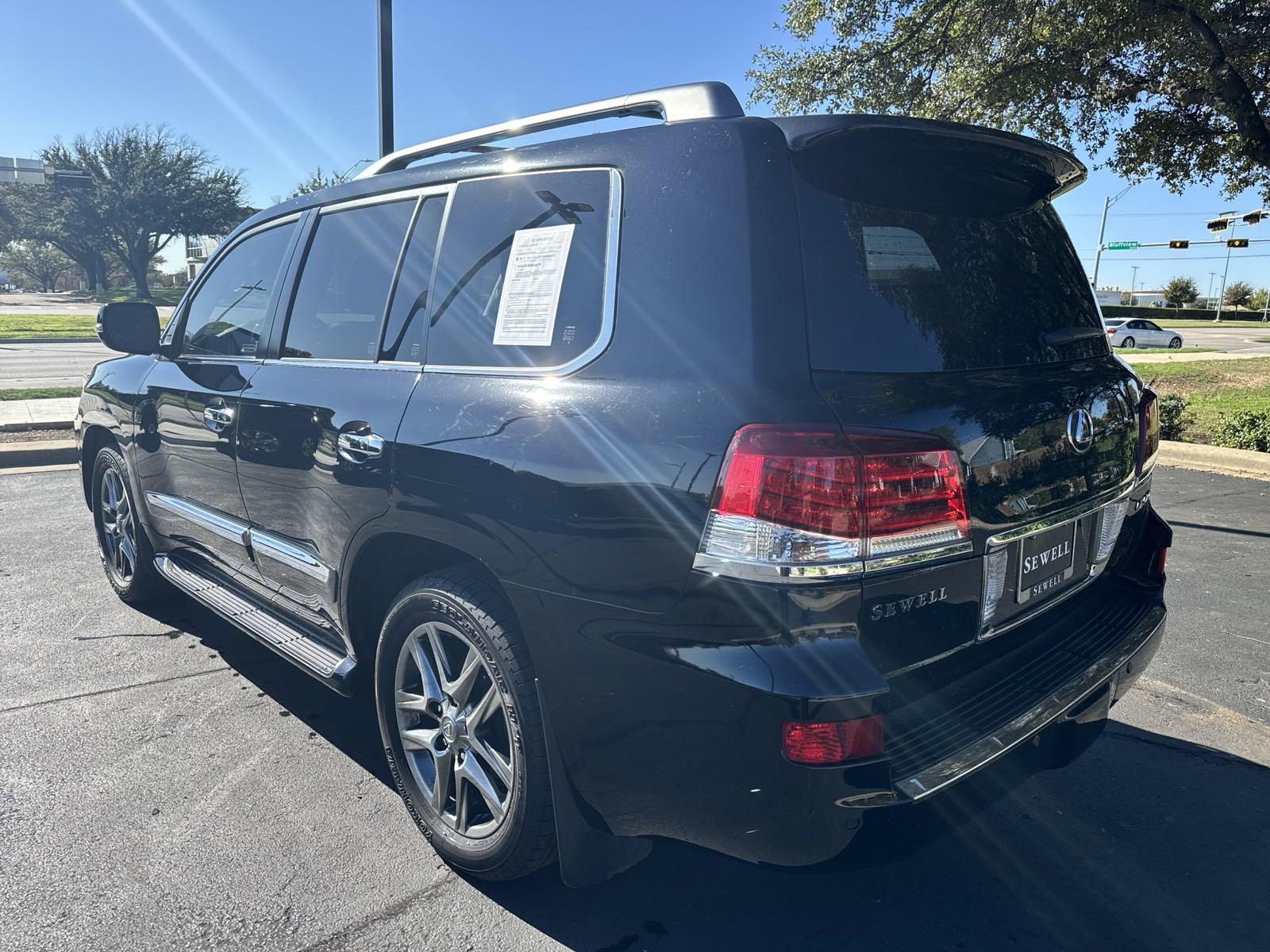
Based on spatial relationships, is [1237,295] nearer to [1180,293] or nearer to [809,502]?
[1180,293]

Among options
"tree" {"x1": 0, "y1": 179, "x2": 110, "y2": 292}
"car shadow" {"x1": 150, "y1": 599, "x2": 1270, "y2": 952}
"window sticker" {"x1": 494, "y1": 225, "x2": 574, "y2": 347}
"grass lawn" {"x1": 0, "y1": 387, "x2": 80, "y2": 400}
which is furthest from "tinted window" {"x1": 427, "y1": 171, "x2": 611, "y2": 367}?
"tree" {"x1": 0, "y1": 179, "x2": 110, "y2": 292}

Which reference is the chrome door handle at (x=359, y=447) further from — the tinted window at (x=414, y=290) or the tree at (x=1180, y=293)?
the tree at (x=1180, y=293)

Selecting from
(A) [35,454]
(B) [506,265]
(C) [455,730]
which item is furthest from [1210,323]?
(C) [455,730]

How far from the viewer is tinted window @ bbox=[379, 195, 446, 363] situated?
8.98ft

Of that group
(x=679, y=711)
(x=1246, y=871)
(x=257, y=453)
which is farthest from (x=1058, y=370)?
(x=257, y=453)

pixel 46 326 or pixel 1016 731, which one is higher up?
pixel 46 326

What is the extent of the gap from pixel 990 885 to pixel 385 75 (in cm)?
780

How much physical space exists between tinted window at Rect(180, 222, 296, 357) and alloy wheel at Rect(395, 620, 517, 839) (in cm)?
158

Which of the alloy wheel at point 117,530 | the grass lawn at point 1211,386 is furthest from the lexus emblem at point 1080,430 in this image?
the grass lawn at point 1211,386

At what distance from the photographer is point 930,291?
2197 mm

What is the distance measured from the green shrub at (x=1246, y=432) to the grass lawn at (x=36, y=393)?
13554 millimetres

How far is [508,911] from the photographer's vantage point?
96.0 inches

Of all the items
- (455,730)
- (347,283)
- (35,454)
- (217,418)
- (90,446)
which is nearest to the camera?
(455,730)

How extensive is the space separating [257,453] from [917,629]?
2313mm
